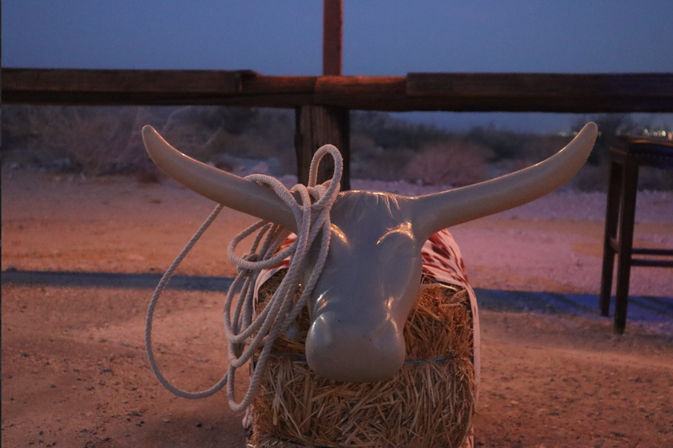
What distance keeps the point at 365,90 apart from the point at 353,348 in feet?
9.11

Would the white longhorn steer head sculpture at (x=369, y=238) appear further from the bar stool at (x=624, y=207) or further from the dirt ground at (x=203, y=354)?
the bar stool at (x=624, y=207)

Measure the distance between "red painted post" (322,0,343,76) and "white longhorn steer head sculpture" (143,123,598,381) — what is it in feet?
8.54

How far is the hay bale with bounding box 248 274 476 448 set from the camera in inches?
69.3

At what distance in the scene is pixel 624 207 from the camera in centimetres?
359

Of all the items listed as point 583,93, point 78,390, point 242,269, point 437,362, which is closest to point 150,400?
point 78,390

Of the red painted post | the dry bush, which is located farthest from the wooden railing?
the dry bush

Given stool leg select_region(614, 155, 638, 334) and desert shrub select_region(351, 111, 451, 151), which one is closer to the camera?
stool leg select_region(614, 155, 638, 334)

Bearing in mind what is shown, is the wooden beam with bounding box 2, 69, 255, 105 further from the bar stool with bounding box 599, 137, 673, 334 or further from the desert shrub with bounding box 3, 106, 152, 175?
the desert shrub with bounding box 3, 106, 152, 175

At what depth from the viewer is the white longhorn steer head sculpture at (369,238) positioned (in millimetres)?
1478

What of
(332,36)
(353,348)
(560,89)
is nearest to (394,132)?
(332,36)

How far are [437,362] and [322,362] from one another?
50cm

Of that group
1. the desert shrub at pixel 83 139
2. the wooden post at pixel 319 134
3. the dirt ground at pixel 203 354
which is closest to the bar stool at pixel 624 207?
the dirt ground at pixel 203 354

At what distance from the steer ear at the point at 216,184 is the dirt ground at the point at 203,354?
37.7 inches

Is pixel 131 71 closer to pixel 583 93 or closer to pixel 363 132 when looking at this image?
pixel 583 93
